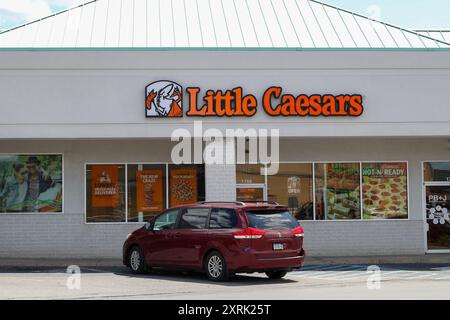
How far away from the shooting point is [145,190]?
23922mm

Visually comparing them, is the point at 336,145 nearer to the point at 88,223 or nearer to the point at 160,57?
the point at 160,57

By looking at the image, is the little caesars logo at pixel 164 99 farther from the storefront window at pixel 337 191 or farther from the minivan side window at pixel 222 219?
the minivan side window at pixel 222 219

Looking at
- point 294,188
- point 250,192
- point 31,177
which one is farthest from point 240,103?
point 31,177

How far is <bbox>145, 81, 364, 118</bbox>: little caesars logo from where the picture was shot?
22.1 metres

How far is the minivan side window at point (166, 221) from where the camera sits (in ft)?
58.9

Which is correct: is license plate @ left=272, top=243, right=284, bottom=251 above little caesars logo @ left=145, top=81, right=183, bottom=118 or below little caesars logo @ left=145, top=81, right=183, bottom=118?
below

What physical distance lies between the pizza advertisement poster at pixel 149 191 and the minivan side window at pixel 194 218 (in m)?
6.28

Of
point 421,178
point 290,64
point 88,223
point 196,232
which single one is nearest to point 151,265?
point 196,232

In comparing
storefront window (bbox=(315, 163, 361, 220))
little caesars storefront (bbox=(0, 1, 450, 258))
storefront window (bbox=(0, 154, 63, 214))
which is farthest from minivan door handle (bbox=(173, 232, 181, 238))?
storefront window (bbox=(315, 163, 361, 220))

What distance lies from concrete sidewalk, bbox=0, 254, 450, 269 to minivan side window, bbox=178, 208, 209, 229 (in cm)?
430

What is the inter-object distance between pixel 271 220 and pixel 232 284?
1.60 metres

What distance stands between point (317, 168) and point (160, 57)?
5869mm

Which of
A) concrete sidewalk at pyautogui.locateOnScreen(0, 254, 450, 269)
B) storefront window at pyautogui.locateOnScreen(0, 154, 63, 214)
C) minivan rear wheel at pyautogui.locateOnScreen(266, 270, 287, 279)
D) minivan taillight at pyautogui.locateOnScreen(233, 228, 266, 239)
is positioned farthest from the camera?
storefront window at pyautogui.locateOnScreen(0, 154, 63, 214)

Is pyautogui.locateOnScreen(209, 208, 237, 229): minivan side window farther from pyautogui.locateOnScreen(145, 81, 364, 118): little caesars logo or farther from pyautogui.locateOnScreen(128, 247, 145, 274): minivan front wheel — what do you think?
pyautogui.locateOnScreen(145, 81, 364, 118): little caesars logo
